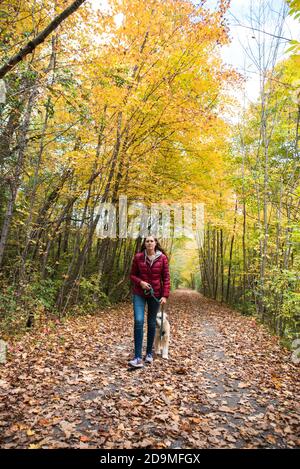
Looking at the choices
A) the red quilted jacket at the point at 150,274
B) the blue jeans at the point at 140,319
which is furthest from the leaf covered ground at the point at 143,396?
the red quilted jacket at the point at 150,274

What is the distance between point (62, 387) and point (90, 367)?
0.93 m

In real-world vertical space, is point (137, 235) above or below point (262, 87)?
Result: below

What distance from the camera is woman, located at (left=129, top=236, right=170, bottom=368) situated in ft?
16.6

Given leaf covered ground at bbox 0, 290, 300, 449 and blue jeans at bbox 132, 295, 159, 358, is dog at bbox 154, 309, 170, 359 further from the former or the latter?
blue jeans at bbox 132, 295, 159, 358

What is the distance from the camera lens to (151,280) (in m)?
5.20

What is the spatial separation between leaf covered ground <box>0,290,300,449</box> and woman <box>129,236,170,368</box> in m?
0.58

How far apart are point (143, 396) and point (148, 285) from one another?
1611mm

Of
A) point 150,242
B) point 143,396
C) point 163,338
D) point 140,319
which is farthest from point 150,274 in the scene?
point 143,396

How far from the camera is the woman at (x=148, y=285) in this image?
507 cm

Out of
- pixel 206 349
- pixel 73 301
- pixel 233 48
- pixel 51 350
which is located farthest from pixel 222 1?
pixel 73 301

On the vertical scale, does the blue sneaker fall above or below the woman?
below

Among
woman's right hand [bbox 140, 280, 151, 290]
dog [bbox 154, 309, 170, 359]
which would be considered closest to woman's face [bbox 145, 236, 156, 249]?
woman's right hand [bbox 140, 280, 151, 290]

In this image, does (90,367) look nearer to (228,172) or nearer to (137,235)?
(137,235)

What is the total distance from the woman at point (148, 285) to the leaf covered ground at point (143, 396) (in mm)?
584
